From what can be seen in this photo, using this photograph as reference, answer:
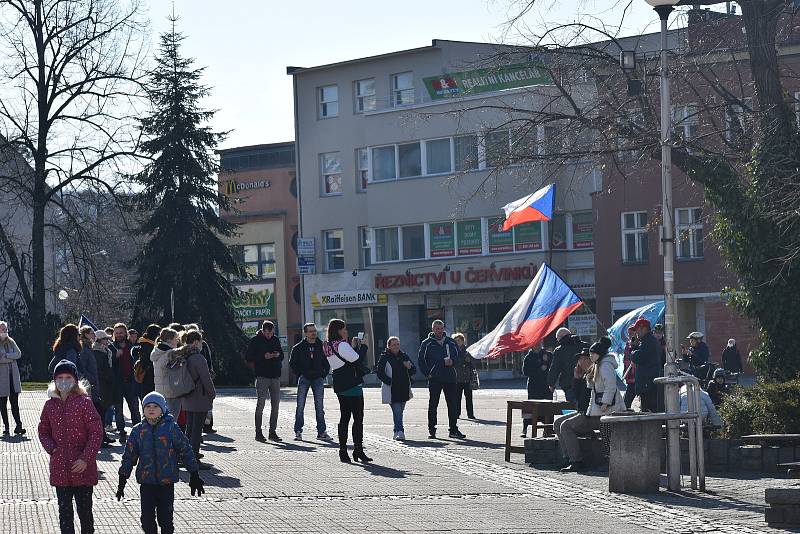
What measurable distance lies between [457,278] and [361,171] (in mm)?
7899

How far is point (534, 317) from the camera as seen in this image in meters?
22.1

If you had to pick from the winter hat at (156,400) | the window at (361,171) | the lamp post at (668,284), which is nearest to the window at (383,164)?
the window at (361,171)

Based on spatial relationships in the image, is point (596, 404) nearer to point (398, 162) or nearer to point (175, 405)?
point (175, 405)

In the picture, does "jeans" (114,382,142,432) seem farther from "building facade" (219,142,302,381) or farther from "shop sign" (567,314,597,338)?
"building facade" (219,142,302,381)

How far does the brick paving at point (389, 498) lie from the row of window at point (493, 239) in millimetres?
29594

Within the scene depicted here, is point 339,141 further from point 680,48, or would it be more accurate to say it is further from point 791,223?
point 791,223

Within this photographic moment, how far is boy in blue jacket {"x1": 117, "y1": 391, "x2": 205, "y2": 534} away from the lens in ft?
34.3

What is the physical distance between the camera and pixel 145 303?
52656 mm

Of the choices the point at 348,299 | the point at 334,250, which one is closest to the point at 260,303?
the point at 334,250

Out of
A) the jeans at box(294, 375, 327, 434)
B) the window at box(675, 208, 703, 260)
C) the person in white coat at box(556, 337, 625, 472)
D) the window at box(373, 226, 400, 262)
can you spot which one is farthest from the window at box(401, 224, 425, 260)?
the person in white coat at box(556, 337, 625, 472)

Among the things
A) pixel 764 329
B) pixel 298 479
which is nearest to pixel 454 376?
pixel 764 329

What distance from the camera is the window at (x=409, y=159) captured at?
5719cm

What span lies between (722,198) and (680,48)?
3.18 metres

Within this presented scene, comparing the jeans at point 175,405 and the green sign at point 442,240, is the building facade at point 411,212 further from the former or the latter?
the jeans at point 175,405
